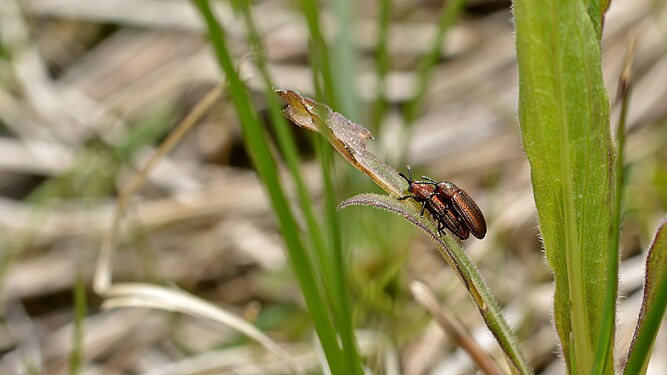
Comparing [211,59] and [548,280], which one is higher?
[211,59]

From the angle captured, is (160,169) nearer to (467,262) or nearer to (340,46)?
(340,46)

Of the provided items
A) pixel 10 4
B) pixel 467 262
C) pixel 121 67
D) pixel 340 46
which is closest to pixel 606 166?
pixel 467 262

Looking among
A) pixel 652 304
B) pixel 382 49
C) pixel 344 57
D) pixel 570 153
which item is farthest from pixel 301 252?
pixel 344 57

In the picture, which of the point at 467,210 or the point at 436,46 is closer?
the point at 467,210

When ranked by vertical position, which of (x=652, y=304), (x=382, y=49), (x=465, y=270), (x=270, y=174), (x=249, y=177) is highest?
(x=249, y=177)

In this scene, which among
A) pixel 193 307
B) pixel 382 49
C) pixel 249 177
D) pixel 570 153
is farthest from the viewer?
pixel 249 177

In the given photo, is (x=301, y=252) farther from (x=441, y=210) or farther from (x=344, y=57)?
(x=344, y=57)
